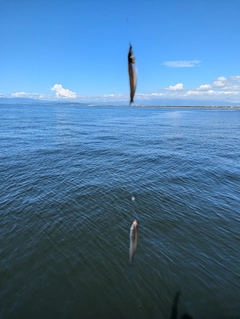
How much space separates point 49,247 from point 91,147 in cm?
2489

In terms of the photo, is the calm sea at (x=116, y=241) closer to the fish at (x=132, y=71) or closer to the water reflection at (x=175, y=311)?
the water reflection at (x=175, y=311)

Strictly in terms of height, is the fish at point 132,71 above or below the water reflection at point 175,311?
→ above

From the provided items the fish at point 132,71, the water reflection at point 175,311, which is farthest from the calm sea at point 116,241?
the fish at point 132,71

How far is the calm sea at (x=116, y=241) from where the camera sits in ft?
32.3

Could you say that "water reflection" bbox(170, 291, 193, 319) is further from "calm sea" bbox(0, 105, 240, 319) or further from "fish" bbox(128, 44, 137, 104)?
"fish" bbox(128, 44, 137, 104)

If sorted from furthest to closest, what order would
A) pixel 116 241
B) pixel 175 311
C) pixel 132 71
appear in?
pixel 116 241
pixel 175 311
pixel 132 71

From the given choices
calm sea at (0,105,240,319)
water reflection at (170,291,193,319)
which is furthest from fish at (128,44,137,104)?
water reflection at (170,291,193,319)

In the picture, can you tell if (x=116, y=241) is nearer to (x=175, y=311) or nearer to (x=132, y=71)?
(x=175, y=311)

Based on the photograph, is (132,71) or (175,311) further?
(175,311)

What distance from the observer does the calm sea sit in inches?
388

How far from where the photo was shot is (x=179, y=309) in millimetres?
9586

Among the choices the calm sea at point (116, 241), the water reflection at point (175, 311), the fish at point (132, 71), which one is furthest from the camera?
the calm sea at point (116, 241)

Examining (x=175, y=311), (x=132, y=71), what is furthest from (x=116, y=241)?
(x=132, y=71)

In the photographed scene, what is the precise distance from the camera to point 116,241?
1360 centimetres
